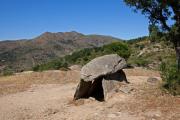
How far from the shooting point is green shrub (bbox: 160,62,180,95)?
1539cm

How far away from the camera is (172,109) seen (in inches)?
530

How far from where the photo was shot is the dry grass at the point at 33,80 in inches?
873

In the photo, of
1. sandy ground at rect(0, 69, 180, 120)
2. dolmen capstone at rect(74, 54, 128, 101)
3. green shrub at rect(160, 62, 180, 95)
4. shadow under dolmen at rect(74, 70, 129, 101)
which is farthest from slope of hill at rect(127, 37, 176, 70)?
sandy ground at rect(0, 69, 180, 120)

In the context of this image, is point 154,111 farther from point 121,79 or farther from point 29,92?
point 29,92

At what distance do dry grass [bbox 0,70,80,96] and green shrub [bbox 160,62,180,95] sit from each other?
8.82m

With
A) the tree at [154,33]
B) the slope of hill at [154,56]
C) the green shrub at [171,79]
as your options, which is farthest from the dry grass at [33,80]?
the green shrub at [171,79]

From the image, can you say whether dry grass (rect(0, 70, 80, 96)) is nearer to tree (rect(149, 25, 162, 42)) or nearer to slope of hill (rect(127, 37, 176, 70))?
slope of hill (rect(127, 37, 176, 70))

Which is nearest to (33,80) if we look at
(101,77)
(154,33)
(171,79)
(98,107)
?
(101,77)

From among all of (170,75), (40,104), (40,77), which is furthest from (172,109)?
(40,77)

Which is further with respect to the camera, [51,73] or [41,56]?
[41,56]

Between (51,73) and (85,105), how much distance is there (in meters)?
11.1

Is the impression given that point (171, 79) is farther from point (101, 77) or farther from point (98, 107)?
point (98, 107)

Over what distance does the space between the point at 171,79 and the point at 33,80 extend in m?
11.4

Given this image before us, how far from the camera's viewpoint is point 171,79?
15852 millimetres
